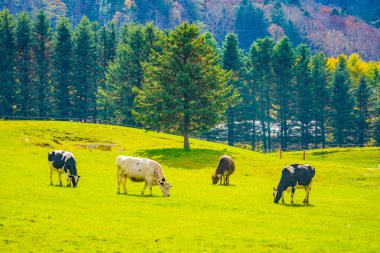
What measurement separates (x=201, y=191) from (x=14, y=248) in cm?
2121

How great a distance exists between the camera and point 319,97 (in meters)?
122

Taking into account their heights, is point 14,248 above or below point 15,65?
below

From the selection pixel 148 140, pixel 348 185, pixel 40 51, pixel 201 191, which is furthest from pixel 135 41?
pixel 201 191

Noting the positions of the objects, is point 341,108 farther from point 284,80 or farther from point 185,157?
point 185,157

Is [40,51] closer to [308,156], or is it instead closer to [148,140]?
[148,140]

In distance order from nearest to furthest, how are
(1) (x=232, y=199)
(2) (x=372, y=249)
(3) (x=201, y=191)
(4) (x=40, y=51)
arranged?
(2) (x=372, y=249) < (1) (x=232, y=199) < (3) (x=201, y=191) < (4) (x=40, y=51)

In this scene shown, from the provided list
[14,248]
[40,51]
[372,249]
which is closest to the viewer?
[14,248]

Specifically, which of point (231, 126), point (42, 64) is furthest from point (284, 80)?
point (42, 64)

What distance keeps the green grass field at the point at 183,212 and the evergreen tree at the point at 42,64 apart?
138ft

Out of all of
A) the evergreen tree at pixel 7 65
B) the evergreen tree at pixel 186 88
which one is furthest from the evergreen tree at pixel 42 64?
the evergreen tree at pixel 186 88

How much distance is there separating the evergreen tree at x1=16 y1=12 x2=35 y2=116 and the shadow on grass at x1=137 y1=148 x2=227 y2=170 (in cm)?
4206

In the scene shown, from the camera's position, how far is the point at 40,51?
106688 millimetres

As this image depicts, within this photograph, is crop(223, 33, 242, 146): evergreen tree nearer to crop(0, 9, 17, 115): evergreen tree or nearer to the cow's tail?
crop(0, 9, 17, 115): evergreen tree

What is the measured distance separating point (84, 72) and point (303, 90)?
41.8 m
